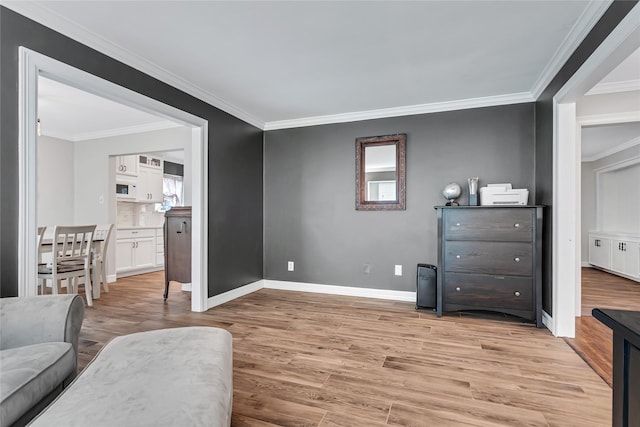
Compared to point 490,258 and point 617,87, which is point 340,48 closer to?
point 490,258

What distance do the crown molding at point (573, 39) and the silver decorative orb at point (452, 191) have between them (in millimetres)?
1201

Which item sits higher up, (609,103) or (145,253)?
(609,103)

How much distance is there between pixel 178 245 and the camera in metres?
3.76

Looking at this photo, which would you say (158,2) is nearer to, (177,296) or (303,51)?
(303,51)

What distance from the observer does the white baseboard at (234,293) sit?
3514 millimetres

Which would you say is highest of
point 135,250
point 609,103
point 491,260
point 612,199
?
point 609,103

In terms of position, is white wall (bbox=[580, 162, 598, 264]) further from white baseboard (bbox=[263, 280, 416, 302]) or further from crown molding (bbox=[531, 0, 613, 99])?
white baseboard (bbox=[263, 280, 416, 302])

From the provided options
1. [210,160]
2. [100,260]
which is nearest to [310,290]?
[210,160]

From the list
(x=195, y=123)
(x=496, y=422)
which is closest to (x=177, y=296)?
(x=195, y=123)

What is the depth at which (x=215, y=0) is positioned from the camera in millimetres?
1914

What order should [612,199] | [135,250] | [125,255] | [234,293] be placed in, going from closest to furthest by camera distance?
1. [234,293]
2. [125,255]
3. [135,250]
4. [612,199]

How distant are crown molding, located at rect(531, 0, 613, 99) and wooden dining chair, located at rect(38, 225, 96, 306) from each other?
4824 millimetres

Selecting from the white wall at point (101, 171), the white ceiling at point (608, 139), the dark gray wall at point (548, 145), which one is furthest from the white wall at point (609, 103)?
the white wall at point (101, 171)

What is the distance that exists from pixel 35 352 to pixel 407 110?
150 inches
